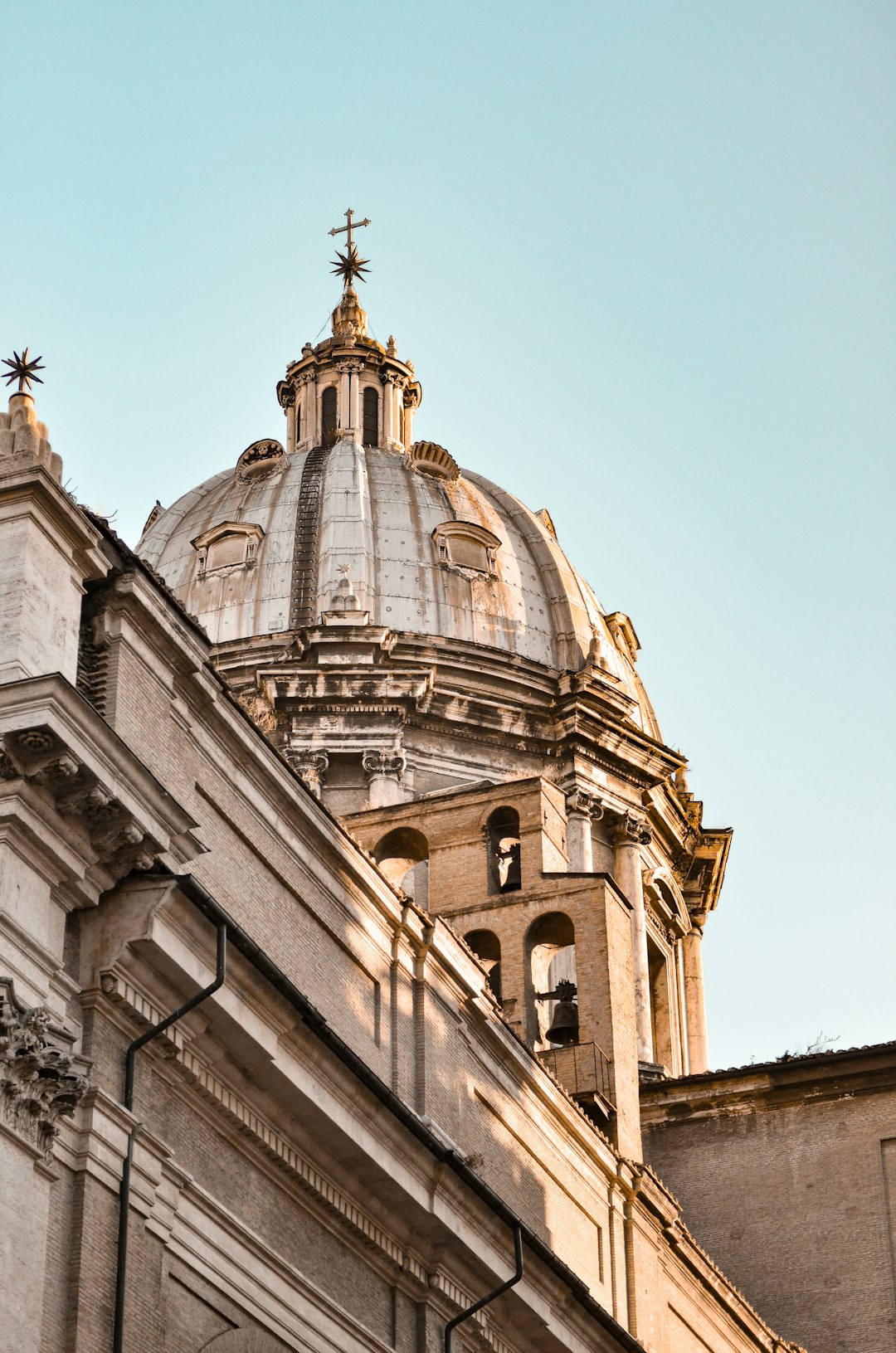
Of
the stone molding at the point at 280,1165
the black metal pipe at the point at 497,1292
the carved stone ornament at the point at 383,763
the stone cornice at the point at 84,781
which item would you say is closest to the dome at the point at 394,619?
the carved stone ornament at the point at 383,763

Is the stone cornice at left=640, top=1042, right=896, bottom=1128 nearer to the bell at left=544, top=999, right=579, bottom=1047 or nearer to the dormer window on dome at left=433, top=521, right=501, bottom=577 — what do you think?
the bell at left=544, top=999, right=579, bottom=1047

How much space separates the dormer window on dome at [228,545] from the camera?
51.4 metres

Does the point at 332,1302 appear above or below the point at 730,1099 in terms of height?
below

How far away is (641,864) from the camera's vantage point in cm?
5066

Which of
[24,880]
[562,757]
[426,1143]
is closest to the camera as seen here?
[24,880]

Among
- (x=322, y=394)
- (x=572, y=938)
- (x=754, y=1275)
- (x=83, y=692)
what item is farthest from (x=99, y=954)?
(x=322, y=394)

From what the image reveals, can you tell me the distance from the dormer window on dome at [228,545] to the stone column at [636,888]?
9.16 m

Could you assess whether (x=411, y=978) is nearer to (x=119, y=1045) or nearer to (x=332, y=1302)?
(x=332, y=1302)

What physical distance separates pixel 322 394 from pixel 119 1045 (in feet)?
129

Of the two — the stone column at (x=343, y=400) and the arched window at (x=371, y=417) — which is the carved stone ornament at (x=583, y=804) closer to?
the arched window at (x=371, y=417)

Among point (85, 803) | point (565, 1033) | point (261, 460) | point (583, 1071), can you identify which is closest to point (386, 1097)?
point (85, 803)

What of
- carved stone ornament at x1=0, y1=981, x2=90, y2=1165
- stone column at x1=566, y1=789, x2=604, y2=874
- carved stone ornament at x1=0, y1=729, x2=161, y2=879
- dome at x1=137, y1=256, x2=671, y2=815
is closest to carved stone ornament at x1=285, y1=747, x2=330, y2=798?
dome at x1=137, y1=256, x2=671, y2=815

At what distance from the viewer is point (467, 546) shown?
5238cm

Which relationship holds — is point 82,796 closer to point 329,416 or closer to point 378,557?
point 378,557
